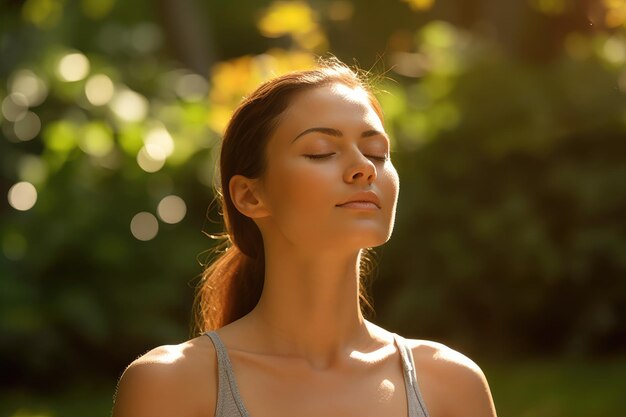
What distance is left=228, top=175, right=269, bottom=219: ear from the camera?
315 cm

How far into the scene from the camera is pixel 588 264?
841 cm

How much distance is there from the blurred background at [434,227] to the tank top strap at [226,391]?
4.76 metres

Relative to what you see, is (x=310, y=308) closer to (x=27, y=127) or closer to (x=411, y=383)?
(x=411, y=383)

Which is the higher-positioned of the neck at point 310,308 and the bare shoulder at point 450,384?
the neck at point 310,308

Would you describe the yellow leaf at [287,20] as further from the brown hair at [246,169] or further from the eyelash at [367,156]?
the eyelash at [367,156]

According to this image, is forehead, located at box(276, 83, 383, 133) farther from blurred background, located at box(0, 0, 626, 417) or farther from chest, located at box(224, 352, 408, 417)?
blurred background, located at box(0, 0, 626, 417)

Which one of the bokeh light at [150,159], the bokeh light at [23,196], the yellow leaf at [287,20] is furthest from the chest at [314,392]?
the bokeh light at [23,196]

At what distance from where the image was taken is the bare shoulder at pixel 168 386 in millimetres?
2875

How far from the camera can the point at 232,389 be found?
296cm

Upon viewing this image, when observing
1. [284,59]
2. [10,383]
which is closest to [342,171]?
[284,59]

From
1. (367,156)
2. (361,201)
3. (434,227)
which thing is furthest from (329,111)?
(434,227)

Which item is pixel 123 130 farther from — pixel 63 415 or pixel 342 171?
pixel 342 171

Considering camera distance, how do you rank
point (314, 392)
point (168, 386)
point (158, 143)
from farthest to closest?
point (158, 143) → point (314, 392) → point (168, 386)

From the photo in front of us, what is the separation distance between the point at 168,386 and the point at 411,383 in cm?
62
